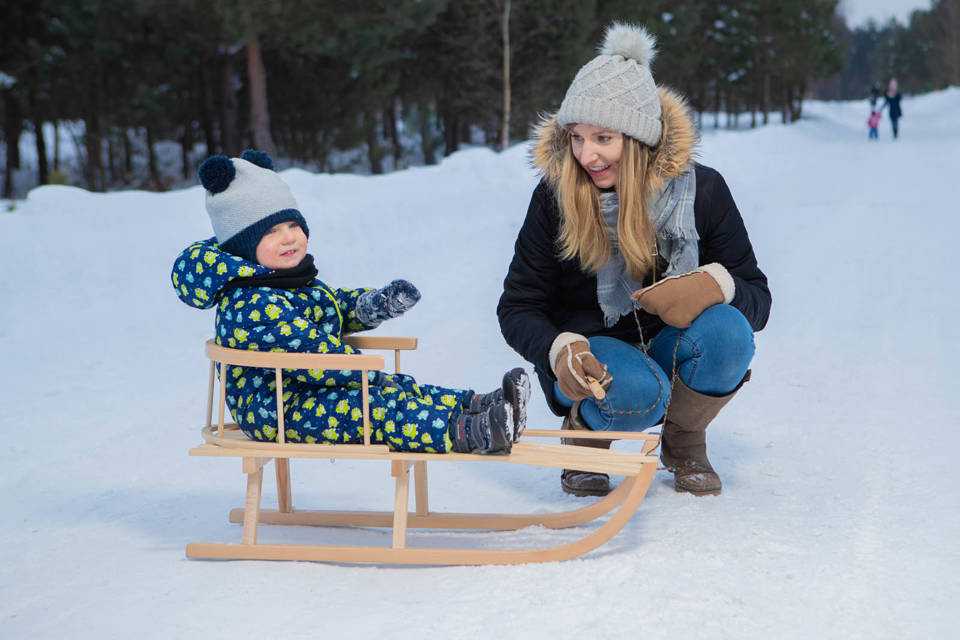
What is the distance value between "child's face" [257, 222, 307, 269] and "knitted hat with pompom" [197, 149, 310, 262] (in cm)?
2

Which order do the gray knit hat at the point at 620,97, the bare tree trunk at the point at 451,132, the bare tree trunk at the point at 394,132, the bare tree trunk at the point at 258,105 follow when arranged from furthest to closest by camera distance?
the bare tree trunk at the point at 394,132 → the bare tree trunk at the point at 451,132 → the bare tree trunk at the point at 258,105 → the gray knit hat at the point at 620,97

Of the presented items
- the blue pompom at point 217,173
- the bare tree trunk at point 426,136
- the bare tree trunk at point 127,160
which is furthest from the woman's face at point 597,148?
the bare tree trunk at point 426,136

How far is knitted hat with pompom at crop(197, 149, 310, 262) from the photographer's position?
119 inches

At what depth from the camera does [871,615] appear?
2.45 meters

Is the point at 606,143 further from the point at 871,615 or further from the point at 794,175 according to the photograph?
the point at 794,175

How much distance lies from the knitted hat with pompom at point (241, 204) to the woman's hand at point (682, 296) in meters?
1.13

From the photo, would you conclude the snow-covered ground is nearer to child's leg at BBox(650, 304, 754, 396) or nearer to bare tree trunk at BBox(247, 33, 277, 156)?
child's leg at BBox(650, 304, 754, 396)

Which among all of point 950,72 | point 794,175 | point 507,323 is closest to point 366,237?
point 507,323

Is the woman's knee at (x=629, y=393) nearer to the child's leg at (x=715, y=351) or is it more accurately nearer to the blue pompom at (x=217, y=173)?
the child's leg at (x=715, y=351)

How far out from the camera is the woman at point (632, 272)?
125 inches

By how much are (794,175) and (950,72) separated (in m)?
50.3

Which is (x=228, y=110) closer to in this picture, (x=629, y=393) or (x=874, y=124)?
(x=874, y=124)

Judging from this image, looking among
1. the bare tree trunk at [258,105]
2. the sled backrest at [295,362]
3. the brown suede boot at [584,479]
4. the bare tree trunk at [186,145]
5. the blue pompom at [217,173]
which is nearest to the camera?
the sled backrest at [295,362]

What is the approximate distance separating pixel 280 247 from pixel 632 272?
1.15 meters
